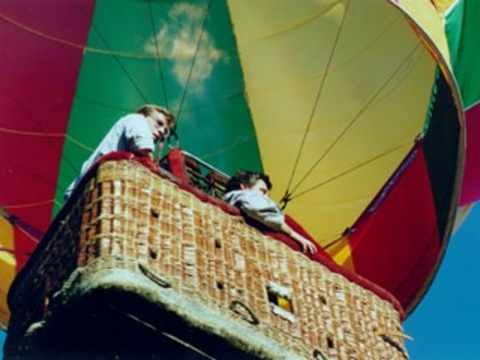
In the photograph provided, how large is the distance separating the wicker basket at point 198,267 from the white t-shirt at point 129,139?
1.10 ft

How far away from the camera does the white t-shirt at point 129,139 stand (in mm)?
4445

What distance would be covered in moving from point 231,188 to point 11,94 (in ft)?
7.01

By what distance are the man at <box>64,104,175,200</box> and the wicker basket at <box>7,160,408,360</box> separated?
277mm

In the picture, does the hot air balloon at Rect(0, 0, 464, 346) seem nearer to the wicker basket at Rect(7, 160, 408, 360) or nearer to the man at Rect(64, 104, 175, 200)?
the man at Rect(64, 104, 175, 200)

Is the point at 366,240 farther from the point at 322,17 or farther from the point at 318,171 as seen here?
the point at 322,17

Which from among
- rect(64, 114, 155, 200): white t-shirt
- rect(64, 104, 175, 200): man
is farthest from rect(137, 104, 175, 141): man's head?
rect(64, 114, 155, 200): white t-shirt

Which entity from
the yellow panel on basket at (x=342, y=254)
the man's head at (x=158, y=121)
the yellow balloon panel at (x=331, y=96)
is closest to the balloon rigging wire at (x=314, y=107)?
the yellow balloon panel at (x=331, y=96)

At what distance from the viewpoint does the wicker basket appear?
380 cm

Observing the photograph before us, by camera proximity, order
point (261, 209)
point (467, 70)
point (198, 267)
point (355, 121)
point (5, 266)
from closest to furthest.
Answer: point (198, 267)
point (261, 209)
point (467, 70)
point (5, 266)
point (355, 121)

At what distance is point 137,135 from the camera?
176 inches

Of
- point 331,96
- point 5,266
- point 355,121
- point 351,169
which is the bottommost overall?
point 5,266

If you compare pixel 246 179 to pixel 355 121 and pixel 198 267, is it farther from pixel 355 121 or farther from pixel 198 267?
pixel 355 121

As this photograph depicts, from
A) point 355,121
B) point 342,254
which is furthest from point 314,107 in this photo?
point 342,254

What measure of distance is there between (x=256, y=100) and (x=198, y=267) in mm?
3113
